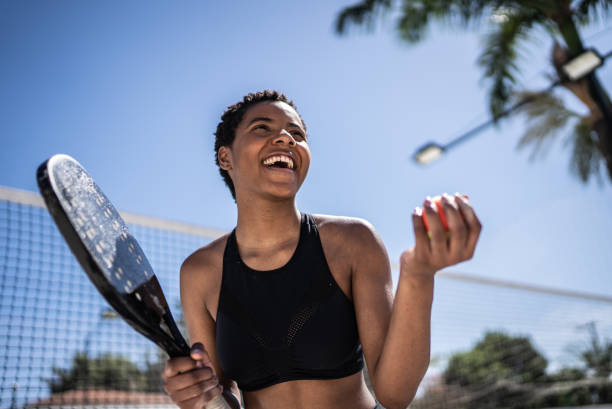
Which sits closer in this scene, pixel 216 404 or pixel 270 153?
pixel 216 404

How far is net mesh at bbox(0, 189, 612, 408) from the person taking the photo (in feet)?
17.7

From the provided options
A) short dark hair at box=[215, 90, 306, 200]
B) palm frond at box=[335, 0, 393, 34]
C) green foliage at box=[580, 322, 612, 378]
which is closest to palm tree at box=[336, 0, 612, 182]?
palm frond at box=[335, 0, 393, 34]

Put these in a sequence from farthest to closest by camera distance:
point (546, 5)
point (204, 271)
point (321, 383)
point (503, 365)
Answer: point (503, 365)
point (546, 5)
point (204, 271)
point (321, 383)

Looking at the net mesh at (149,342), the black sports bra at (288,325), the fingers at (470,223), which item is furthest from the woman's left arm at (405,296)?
the net mesh at (149,342)

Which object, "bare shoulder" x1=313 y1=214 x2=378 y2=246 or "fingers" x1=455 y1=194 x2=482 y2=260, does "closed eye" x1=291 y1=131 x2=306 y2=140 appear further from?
"fingers" x1=455 y1=194 x2=482 y2=260

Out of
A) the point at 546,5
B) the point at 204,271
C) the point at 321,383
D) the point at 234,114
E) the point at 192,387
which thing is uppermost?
the point at 546,5

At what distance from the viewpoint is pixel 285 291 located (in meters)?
2.18

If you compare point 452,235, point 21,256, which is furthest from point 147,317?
point 21,256

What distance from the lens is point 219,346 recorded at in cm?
228

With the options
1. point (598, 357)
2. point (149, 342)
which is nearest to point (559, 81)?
point (598, 357)

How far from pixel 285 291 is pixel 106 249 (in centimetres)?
81

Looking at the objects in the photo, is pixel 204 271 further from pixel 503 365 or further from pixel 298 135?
pixel 503 365

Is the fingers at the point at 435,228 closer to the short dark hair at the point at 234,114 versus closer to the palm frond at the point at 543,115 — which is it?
the short dark hair at the point at 234,114

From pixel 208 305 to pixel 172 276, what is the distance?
17.6 feet
